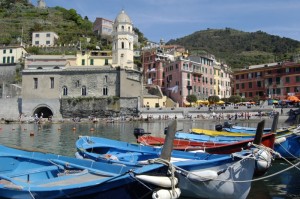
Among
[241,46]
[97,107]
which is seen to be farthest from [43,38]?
[241,46]

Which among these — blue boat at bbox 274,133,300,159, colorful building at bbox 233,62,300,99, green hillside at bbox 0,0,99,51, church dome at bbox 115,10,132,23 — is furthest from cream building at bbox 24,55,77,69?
blue boat at bbox 274,133,300,159

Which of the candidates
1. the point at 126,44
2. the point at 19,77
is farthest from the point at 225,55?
the point at 19,77

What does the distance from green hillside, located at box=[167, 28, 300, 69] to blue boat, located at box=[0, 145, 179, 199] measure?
126m

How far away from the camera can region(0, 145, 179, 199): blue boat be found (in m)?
6.88

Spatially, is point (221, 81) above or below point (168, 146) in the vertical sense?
above

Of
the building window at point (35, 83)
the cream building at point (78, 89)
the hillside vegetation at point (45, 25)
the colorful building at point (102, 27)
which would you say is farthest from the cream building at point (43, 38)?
the building window at point (35, 83)

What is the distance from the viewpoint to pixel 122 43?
72.9 meters

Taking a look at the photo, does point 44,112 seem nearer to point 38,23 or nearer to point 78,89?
point 78,89

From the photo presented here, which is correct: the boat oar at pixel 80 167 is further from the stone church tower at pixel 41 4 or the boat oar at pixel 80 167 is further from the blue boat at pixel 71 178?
the stone church tower at pixel 41 4

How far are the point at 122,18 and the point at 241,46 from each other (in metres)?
112

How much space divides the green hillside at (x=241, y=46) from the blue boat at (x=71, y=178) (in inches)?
4947

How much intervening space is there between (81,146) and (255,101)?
63192mm

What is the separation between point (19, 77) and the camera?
7681cm

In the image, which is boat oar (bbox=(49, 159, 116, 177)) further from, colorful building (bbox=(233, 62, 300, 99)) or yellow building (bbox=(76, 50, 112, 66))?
yellow building (bbox=(76, 50, 112, 66))
